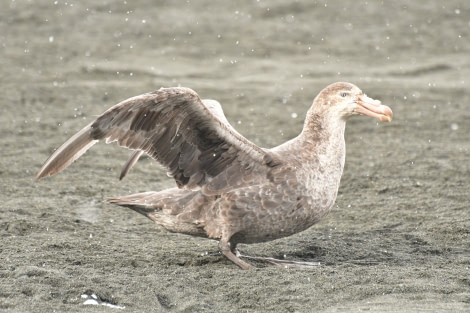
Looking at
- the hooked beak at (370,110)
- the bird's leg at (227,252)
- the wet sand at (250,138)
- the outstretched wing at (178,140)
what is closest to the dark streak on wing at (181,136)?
the outstretched wing at (178,140)

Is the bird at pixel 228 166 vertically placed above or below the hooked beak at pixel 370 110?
below

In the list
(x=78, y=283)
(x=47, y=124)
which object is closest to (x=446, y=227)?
(x=78, y=283)

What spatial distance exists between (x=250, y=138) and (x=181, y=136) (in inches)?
143

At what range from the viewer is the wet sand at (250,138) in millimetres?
5777

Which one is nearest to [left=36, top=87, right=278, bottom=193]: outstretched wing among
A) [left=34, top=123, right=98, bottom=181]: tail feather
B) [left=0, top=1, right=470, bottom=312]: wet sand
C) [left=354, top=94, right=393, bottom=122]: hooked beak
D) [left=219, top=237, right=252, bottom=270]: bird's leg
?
[left=34, top=123, right=98, bottom=181]: tail feather

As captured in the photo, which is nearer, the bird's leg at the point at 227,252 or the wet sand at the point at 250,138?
the wet sand at the point at 250,138

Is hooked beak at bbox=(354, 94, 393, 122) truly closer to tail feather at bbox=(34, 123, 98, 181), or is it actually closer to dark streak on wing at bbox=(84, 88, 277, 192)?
dark streak on wing at bbox=(84, 88, 277, 192)

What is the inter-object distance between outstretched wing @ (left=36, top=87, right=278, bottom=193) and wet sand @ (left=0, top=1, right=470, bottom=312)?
0.64 metres

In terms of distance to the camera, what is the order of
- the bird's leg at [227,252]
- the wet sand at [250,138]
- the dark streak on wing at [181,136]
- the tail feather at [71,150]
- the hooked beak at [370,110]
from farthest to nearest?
the hooked beak at [370,110] < the bird's leg at [227,252] < the tail feather at [71,150] < the dark streak on wing at [181,136] < the wet sand at [250,138]

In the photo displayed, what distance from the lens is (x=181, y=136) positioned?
20.4 feet

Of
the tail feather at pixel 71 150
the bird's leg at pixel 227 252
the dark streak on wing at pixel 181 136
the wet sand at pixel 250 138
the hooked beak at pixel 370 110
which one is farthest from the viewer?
the hooked beak at pixel 370 110

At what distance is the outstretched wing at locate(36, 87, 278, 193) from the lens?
5.94m

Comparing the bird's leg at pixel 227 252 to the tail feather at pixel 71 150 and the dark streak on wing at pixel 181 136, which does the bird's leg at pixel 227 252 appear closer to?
the dark streak on wing at pixel 181 136

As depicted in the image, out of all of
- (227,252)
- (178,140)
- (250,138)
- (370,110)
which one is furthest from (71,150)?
(250,138)
